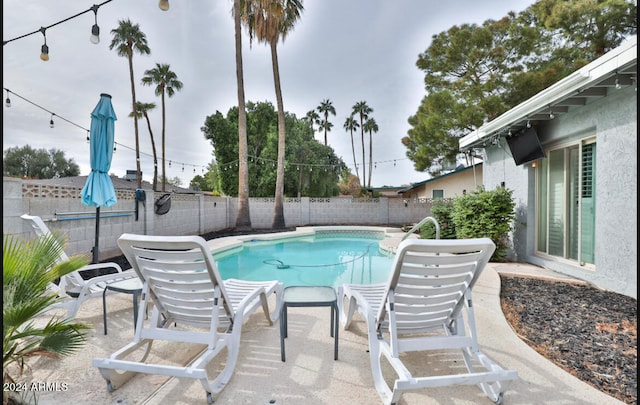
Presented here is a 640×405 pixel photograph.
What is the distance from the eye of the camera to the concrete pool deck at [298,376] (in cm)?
202

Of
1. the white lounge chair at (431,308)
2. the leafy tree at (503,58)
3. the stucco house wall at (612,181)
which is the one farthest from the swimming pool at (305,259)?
the leafy tree at (503,58)

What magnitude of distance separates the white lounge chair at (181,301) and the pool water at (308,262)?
12.3ft

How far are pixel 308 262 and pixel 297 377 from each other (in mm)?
5960

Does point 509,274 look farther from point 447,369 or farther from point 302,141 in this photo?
point 302,141

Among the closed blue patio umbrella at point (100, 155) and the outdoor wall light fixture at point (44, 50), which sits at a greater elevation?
the outdoor wall light fixture at point (44, 50)

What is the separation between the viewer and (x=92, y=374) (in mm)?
2295

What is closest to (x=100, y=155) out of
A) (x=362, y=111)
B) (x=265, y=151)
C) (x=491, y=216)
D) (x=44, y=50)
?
(x=44, y=50)

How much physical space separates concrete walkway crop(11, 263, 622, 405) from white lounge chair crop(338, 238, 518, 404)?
0.18 m

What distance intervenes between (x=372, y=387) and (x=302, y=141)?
19.7 meters

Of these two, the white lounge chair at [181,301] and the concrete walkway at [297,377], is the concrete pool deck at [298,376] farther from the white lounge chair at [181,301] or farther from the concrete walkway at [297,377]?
the white lounge chair at [181,301]

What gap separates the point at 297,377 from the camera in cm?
226

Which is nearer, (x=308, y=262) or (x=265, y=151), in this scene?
(x=308, y=262)

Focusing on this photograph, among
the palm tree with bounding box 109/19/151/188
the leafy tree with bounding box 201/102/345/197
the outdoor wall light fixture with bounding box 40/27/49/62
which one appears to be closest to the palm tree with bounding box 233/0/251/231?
the leafy tree with bounding box 201/102/345/197

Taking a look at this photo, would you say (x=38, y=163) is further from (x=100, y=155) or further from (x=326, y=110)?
(x=100, y=155)
